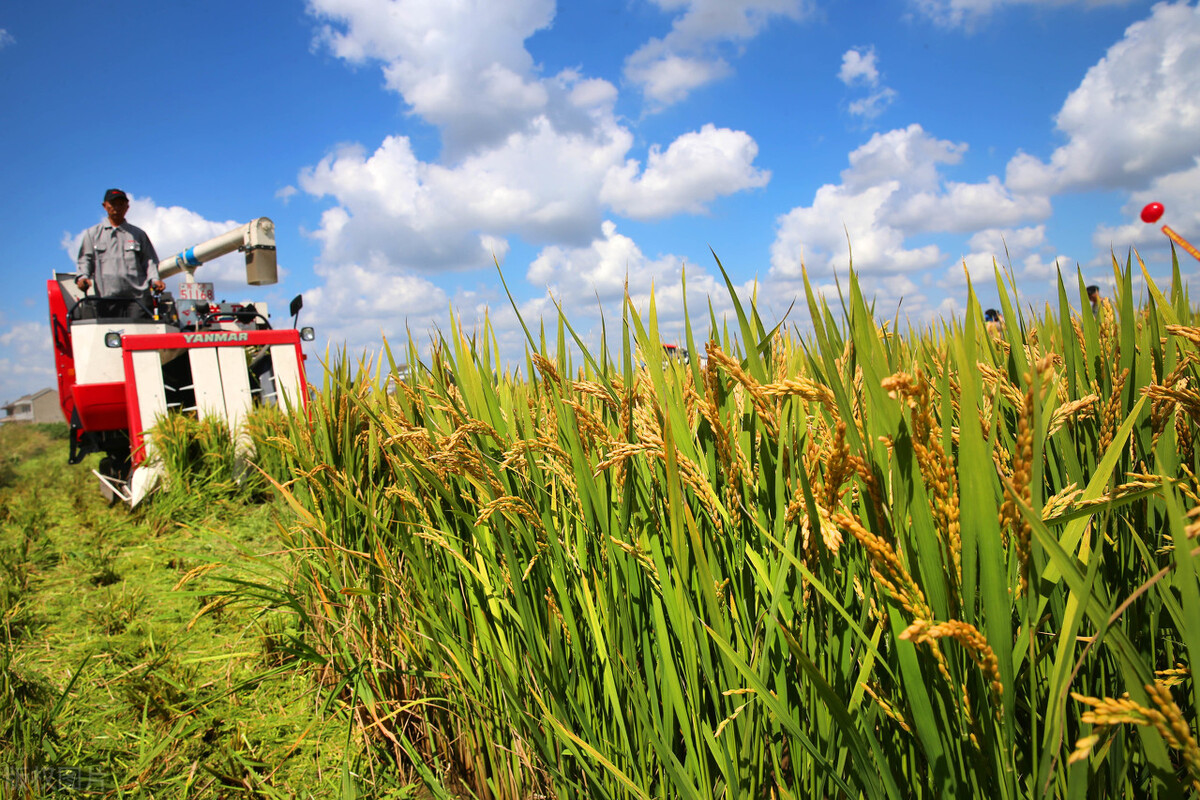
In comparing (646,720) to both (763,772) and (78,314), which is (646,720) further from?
(78,314)

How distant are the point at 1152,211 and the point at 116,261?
31.3 feet

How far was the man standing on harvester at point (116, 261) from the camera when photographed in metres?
7.20

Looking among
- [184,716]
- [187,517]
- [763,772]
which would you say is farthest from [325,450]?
[187,517]

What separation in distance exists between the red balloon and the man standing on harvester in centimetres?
902

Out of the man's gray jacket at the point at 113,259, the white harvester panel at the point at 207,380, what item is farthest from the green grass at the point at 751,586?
the man's gray jacket at the point at 113,259

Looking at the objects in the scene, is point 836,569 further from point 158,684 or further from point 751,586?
point 158,684

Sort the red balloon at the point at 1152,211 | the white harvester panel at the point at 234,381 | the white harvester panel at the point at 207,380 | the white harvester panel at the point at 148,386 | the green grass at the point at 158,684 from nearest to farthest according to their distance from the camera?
the green grass at the point at 158,684
the red balloon at the point at 1152,211
the white harvester panel at the point at 148,386
the white harvester panel at the point at 207,380
the white harvester panel at the point at 234,381

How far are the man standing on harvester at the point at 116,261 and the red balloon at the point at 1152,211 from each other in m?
9.02

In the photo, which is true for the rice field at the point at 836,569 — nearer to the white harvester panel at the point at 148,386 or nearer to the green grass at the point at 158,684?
the green grass at the point at 158,684

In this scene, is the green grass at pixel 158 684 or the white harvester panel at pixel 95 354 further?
the white harvester panel at pixel 95 354

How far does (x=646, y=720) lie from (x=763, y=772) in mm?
209

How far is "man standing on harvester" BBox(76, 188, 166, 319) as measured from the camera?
720 cm

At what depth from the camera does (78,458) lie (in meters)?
7.59

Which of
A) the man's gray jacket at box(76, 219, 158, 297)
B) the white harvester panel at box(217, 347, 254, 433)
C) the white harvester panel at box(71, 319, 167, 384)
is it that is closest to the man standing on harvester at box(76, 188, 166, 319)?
the man's gray jacket at box(76, 219, 158, 297)
